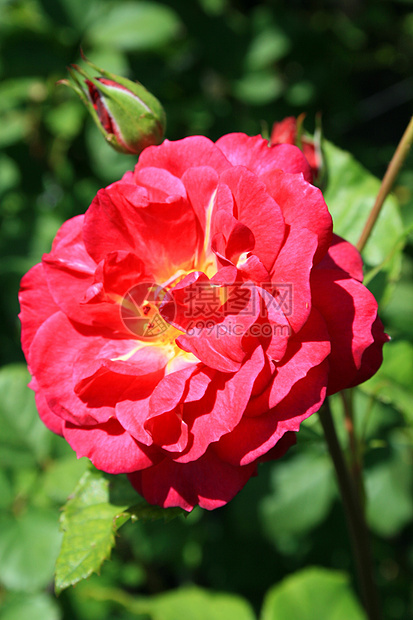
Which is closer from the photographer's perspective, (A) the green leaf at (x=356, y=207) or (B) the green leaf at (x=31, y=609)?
(A) the green leaf at (x=356, y=207)

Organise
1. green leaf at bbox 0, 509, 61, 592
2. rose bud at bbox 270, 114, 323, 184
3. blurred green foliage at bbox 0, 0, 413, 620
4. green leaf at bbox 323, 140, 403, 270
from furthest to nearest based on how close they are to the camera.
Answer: blurred green foliage at bbox 0, 0, 413, 620 < green leaf at bbox 0, 509, 61, 592 < green leaf at bbox 323, 140, 403, 270 < rose bud at bbox 270, 114, 323, 184

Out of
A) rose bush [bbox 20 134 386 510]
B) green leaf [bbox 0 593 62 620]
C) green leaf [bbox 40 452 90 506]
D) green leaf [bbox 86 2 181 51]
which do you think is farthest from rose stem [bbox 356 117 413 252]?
green leaf [bbox 0 593 62 620]

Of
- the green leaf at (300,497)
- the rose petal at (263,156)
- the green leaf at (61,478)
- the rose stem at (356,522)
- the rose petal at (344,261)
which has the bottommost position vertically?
the green leaf at (300,497)

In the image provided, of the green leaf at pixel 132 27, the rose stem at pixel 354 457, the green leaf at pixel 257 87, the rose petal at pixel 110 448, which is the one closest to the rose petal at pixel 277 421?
the rose petal at pixel 110 448

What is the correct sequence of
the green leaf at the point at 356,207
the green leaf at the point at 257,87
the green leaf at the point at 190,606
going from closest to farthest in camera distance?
the green leaf at the point at 356,207 → the green leaf at the point at 190,606 → the green leaf at the point at 257,87

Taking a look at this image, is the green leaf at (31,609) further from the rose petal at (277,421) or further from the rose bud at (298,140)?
the rose bud at (298,140)

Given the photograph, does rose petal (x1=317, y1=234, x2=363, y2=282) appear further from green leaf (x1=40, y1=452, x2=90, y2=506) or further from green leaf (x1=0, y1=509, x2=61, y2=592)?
green leaf (x1=0, y1=509, x2=61, y2=592)

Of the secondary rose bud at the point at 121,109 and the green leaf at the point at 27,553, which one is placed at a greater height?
the secondary rose bud at the point at 121,109
